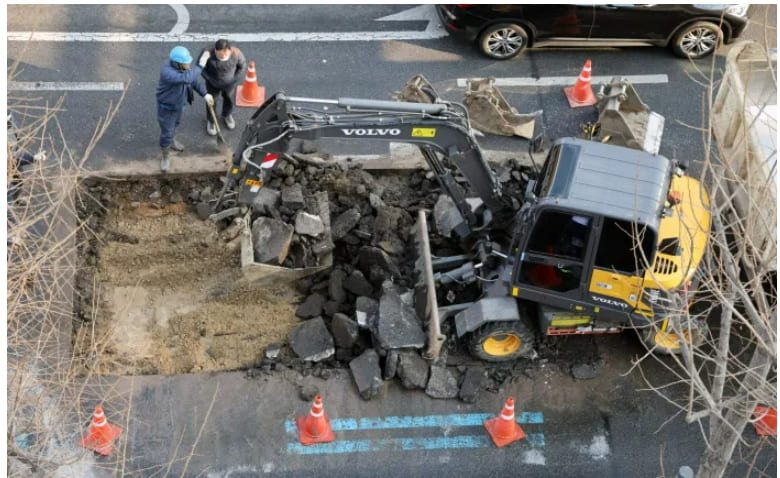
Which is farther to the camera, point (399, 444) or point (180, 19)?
point (180, 19)

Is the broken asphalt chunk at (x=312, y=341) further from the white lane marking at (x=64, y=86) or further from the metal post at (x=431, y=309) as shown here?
the white lane marking at (x=64, y=86)

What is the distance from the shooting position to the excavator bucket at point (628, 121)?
1219cm

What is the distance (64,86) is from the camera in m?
13.0

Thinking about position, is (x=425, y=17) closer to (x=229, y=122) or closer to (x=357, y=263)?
(x=229, y=122)

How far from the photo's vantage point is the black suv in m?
13.4

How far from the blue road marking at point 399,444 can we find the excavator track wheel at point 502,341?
922 mm

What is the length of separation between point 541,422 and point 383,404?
1.75 metres

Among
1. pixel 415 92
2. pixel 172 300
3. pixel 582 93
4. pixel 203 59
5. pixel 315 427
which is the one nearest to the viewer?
pixel 315 427

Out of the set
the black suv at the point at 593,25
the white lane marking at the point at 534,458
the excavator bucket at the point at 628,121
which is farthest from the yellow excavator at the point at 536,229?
the black suv at the point at 593,25

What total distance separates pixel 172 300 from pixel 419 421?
3.32m

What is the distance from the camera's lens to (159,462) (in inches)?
372

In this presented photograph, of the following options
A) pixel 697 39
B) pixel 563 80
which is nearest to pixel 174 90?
pixel 563 80

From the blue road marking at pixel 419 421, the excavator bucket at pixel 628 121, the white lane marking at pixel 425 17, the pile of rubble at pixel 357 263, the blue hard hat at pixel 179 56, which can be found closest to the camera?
the blue road marking at pixel 419 421

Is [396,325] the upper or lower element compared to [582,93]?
lower
